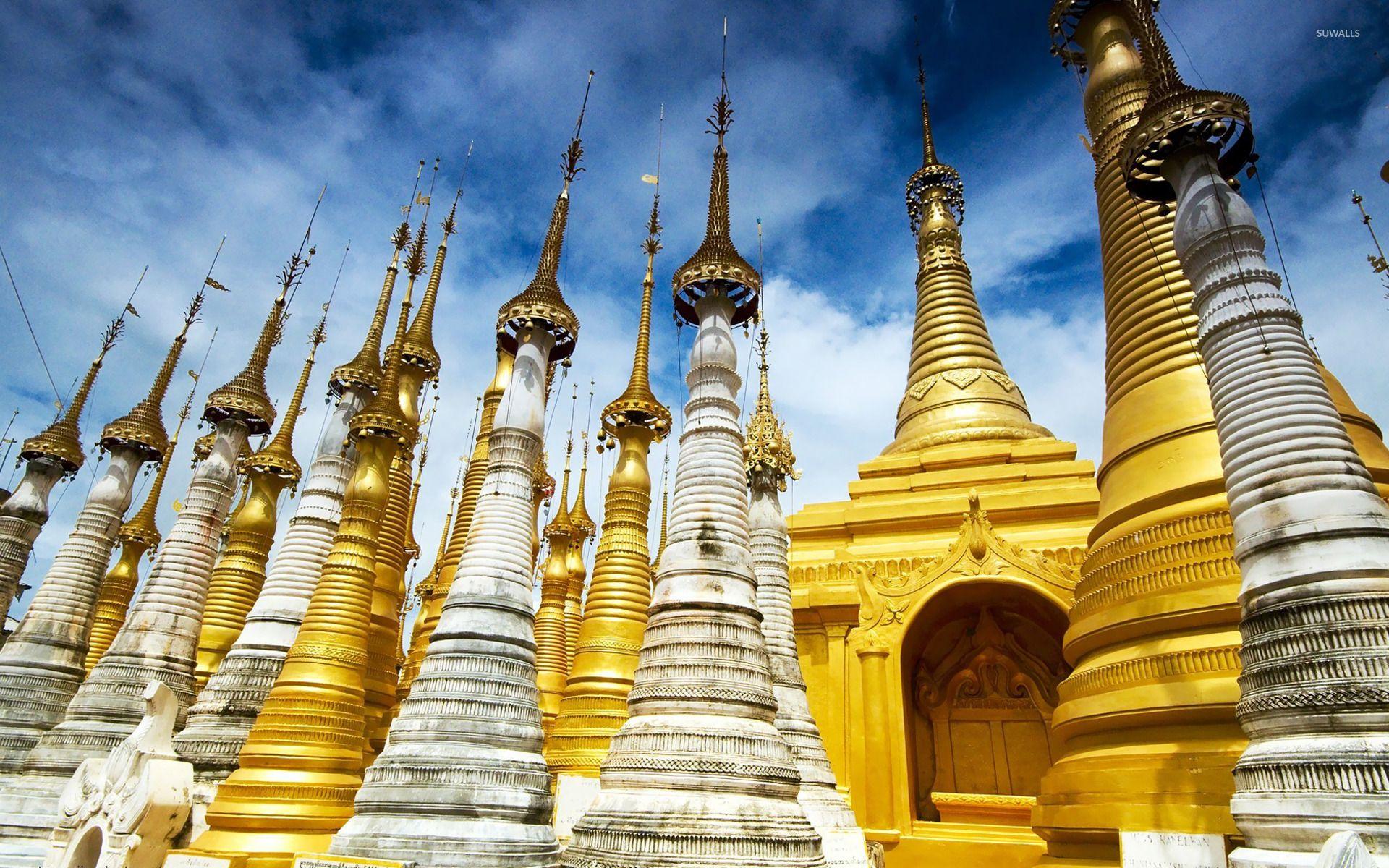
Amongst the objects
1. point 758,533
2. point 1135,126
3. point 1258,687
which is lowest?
point 1258,687

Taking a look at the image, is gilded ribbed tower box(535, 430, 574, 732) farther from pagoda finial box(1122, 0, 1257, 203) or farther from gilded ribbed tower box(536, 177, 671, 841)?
pagoda finial box(1122, 0, 1257, 203)

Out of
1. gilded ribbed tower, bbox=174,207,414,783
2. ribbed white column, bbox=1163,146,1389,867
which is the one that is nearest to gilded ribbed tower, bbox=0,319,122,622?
gilded ribbed tower, bbox=174,207,414,783

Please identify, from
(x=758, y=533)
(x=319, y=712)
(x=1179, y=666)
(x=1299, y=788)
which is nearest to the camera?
(x=1299, y=788)

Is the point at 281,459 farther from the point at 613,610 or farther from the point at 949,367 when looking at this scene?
the point at 949,367

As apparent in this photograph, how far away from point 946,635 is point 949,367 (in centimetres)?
965

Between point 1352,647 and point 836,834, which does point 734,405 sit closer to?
point 836,834

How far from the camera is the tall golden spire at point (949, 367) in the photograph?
23.1 meters

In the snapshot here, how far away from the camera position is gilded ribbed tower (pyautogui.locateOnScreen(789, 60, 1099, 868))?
1480 cm

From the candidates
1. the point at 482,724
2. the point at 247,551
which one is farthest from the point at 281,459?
the point at 482,724

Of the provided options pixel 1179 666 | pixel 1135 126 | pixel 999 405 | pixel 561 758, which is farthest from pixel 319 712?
pixel 999 405

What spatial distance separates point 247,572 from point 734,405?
12.6 meters

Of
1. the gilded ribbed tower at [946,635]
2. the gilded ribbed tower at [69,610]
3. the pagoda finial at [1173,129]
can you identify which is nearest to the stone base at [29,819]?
the gilded ribbed tower at [69,610]

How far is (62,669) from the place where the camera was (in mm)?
16422

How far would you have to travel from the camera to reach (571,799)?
12.9 metres
